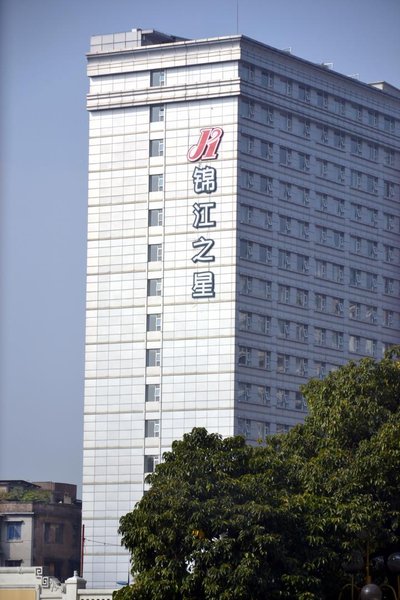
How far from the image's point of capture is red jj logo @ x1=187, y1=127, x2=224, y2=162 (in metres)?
112

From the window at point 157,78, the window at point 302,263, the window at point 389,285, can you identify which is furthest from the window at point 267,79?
the window at point 389,285

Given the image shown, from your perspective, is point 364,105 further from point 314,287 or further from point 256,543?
point 256,543

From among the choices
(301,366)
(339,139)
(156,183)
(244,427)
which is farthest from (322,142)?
(244,427)

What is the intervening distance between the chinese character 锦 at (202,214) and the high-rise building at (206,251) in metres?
0.10

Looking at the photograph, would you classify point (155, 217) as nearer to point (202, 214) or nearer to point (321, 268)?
Result: point (202, 214)

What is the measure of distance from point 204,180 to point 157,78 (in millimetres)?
9191

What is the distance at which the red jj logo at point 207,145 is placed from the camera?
4409 inches

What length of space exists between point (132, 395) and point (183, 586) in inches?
2597

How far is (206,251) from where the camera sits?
364 ft

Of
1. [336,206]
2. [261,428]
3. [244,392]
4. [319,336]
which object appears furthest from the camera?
[336,206]

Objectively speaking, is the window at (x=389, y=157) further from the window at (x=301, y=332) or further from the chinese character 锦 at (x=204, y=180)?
the chinese character 锦 at (x=204, y=180)

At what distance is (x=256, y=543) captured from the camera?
47812mm

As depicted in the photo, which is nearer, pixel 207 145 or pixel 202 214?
pixel 202 214

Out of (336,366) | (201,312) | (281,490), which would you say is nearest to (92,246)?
(201,312)
